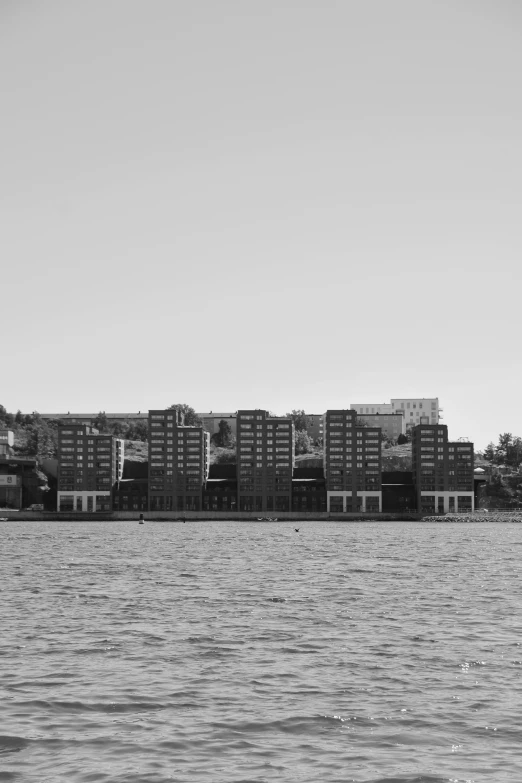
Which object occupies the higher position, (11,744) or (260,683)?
(260,683)

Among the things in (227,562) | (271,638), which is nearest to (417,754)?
(271,638)

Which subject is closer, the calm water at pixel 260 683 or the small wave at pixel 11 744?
the calm water at pixel 260 683

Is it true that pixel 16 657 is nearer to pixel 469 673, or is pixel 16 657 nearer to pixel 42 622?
pixel 42 622

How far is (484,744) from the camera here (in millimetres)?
21844

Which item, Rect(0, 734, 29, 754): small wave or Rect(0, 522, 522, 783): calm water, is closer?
Rect(0, 522, 522, 783): calm water

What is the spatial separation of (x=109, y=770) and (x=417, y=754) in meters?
6.53

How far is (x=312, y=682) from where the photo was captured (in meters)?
28.0

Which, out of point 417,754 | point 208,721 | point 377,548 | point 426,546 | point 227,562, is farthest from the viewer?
point 426,546

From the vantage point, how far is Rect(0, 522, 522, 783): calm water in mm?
20656

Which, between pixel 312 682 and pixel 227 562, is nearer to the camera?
pixel 312 682

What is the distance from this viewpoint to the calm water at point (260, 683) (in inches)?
813

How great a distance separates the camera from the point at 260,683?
27875 mm

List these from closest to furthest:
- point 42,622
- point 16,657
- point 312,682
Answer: point 312,682 < point 16,657 < point 42,622

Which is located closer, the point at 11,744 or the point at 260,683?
the point at 11,744
